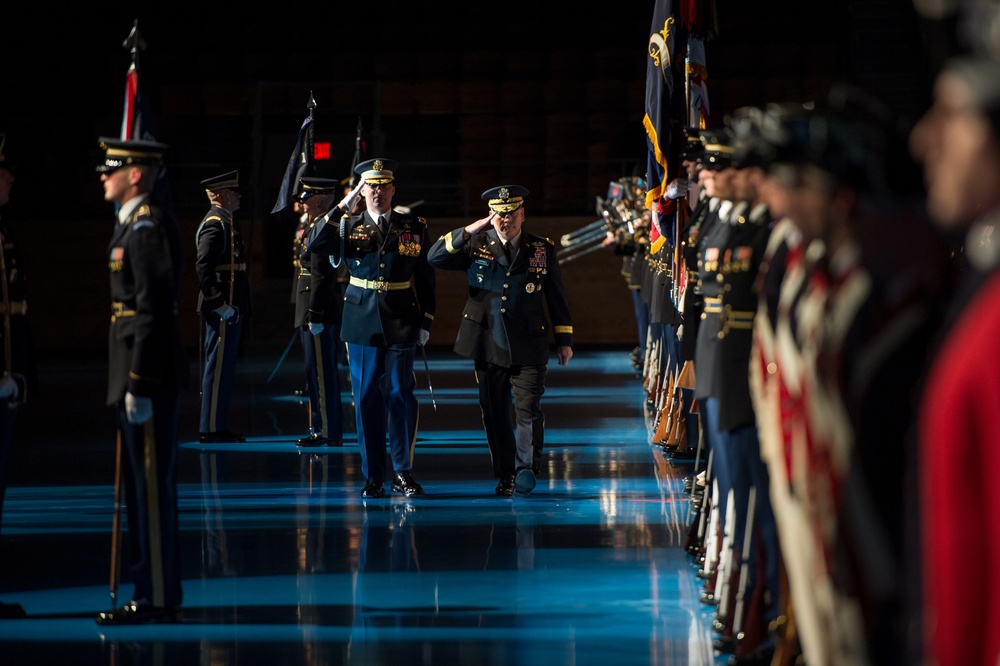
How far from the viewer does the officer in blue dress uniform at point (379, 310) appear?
8188mm

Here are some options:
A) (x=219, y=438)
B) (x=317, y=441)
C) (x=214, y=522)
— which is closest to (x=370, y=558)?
(x=214, y=522)

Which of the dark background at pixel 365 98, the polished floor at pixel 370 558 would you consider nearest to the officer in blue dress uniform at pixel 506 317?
the polished floor at pixel 370 558

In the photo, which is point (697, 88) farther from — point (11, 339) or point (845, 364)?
point (845, 364)

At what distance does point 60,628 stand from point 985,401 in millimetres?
4360

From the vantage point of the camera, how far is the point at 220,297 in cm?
1084

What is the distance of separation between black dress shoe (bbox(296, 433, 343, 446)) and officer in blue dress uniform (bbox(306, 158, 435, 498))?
7.97 feet

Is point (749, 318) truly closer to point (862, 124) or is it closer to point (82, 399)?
point (862, 124)

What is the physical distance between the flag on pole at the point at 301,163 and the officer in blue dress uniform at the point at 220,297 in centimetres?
54

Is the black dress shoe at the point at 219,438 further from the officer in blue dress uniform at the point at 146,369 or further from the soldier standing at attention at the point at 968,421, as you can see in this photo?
the soldier standing at attention at the point at 968,421

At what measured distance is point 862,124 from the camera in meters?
3.61

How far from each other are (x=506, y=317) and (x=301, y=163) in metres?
3.92

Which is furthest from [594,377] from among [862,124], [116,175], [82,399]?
[862,124]

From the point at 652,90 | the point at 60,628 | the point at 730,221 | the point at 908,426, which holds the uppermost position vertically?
the point at 652,90

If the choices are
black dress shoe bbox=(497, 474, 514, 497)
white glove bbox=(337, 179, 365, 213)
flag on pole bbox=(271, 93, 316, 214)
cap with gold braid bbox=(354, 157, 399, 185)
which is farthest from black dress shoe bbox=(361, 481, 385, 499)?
flag on pole bbox=(271, 93, 316, 214)
